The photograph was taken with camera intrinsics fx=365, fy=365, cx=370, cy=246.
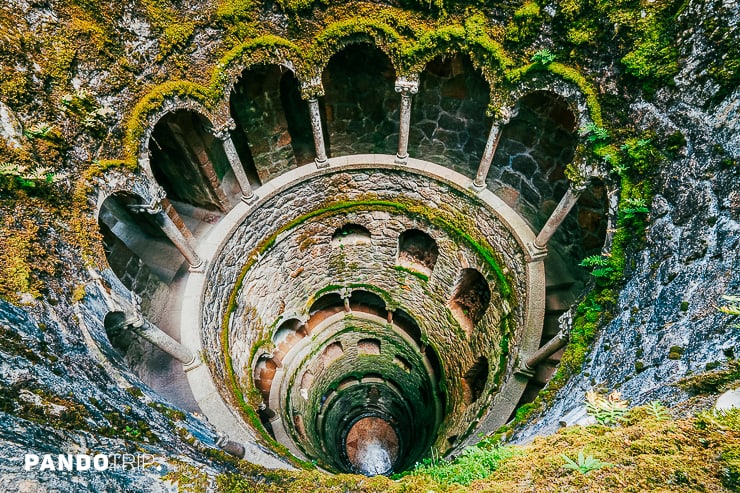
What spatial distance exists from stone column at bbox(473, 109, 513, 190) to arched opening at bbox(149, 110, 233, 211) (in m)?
7.58

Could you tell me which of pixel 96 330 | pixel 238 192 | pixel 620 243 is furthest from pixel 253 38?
pixel 620 243

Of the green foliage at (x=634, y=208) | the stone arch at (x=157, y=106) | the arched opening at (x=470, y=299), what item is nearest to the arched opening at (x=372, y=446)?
the arched opening at (x=470, y=299)

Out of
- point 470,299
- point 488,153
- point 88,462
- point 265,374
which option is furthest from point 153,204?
point 470,299

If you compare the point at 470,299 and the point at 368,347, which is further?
Answer: the point at 368,347

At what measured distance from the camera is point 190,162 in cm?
1091

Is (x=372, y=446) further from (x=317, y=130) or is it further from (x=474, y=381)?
(x=317, y=130)

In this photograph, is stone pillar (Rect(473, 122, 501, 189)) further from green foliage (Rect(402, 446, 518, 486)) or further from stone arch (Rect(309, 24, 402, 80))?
green foliage (Rect(402, 446, 518, 486))

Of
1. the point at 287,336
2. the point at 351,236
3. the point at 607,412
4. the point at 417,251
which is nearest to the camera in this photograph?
the point at 607,412

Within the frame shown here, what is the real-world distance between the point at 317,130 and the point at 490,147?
A: 4.93m

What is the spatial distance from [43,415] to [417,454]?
12661mm

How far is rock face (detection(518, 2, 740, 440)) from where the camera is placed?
4.30 metres

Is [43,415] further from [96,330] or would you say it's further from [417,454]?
[417,454]

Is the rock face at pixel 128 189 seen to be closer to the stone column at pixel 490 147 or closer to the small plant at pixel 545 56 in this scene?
the small plant at pixel 545 56

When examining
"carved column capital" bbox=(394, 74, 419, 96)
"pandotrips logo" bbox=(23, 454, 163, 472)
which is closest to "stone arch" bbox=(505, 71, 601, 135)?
"carved column capital" bbox=(394, 74, 419, 96)
